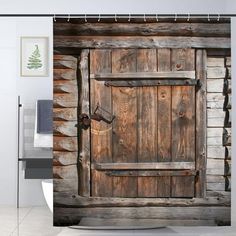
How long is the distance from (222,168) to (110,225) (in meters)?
0.90

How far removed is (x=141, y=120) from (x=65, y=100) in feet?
1.81

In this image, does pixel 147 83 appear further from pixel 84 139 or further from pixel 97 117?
pixel 84 139

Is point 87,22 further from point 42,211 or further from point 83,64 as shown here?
point 42,211

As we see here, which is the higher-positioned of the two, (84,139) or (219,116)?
(219,116)

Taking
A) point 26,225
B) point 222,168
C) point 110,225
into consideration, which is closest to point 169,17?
point 222,168

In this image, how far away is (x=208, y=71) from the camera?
3219mm

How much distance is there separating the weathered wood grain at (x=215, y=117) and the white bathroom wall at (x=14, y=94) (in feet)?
3.77

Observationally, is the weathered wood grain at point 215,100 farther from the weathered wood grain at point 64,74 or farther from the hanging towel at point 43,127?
the hanging towel at point 43,127

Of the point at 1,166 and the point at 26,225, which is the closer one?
the point at 1,166

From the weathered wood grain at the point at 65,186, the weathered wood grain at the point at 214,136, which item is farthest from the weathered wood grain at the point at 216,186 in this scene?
the weathered wood grain at the point at 65,186

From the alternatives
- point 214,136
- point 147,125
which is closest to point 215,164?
point 214,136

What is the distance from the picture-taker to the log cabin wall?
318 centimetres

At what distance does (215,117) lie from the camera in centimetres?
322

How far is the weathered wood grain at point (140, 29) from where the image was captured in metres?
3.18
